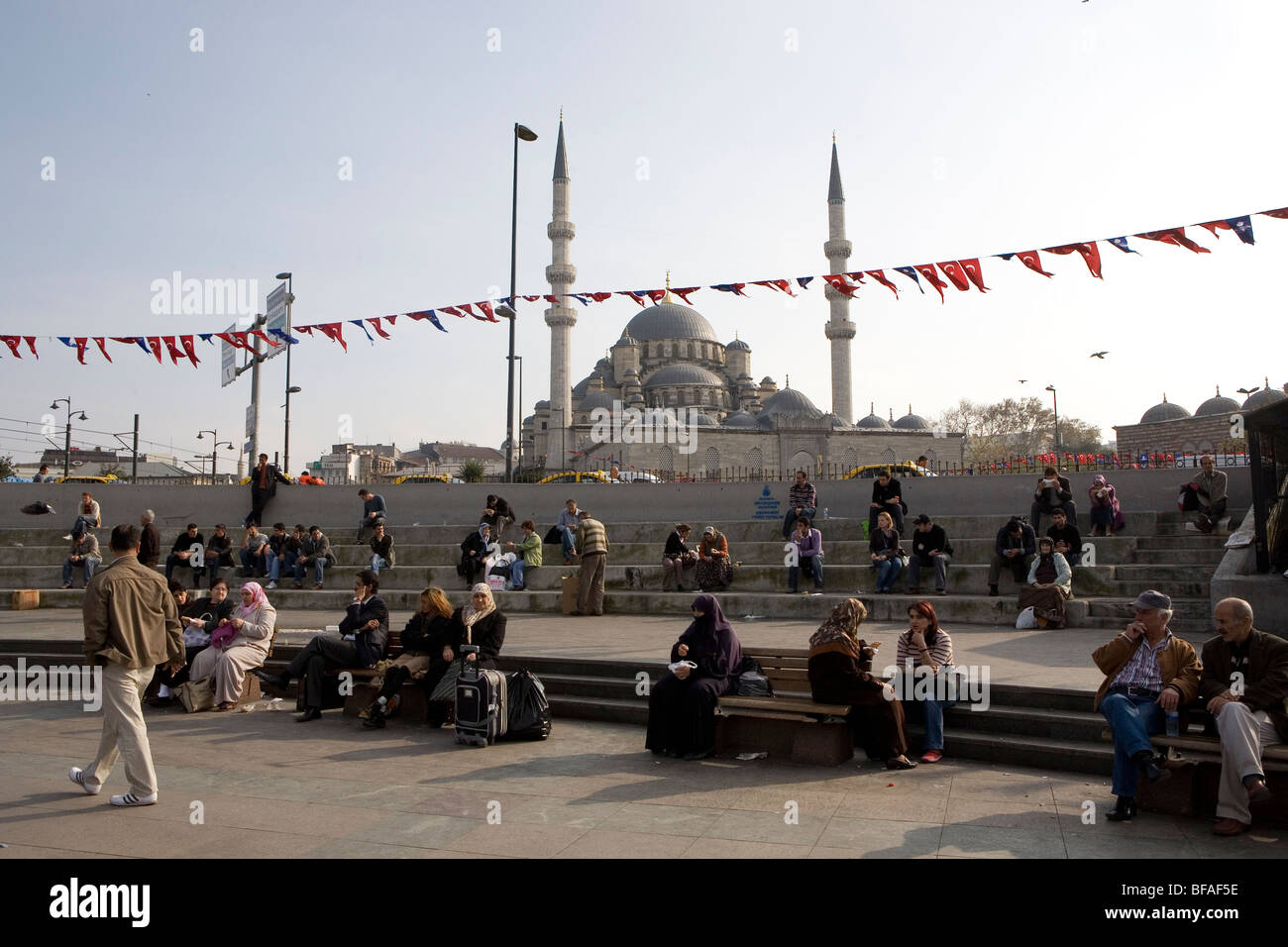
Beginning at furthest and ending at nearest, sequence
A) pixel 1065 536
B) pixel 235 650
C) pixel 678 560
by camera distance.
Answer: pixel 678 560, pixel 1065 536, pixel 235 650

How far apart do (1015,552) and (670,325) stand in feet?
249

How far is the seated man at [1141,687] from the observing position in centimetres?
522

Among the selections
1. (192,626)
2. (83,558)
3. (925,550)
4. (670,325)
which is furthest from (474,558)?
(670,325)

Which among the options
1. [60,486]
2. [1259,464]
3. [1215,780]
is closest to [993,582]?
[1259,464]

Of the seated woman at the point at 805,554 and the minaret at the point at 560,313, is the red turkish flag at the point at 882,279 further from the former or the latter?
the minaret at the point at 560,313

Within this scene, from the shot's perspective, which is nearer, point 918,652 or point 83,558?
point 918,652

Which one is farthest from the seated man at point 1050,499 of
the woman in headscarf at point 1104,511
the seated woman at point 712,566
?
the seated woman at point 712,566

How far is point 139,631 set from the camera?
5.73 meters

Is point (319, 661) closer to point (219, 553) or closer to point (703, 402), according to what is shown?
point (219, 553)

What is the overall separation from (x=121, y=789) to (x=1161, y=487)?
17.0m

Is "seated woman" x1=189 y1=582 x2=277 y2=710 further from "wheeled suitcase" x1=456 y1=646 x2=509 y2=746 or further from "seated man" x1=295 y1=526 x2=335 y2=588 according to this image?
"seated man" x1=295 y1=526 x2=335 y2=588

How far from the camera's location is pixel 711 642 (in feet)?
23.8

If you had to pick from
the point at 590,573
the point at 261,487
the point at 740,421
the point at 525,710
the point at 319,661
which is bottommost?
the point at 525,710

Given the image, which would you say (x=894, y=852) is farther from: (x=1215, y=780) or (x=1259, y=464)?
(x=1259, y=464)
